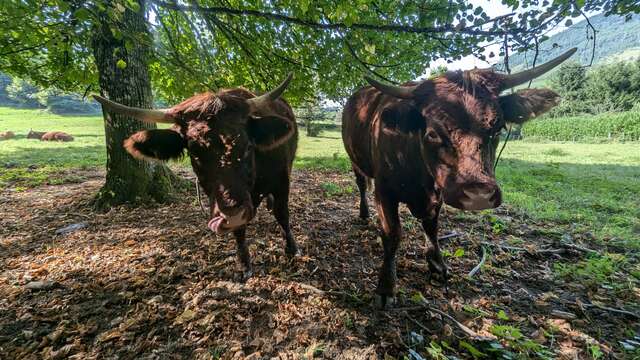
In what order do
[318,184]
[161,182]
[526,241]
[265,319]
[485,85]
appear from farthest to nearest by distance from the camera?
[318,184] → [161,182] → [526,241] → [265,319] → [485,85]

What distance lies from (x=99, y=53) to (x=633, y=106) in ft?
180

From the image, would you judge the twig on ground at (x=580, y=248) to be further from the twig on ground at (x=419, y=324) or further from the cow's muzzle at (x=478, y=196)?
the cow's muzzle at (x=478, y=196)

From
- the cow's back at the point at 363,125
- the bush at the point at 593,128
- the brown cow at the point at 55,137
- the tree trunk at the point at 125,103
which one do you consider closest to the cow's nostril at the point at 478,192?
A: the cow's back at the point at 363,125

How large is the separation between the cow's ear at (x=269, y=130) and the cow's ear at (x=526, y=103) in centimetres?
195

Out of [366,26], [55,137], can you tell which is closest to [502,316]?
[366,26]

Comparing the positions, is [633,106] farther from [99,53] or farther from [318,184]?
[99,53]

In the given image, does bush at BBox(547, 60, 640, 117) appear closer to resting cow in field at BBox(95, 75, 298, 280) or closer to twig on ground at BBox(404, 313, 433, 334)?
twig on ground at BBox(404, 313, 433, 334)

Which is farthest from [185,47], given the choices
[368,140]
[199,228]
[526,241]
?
[526,241]

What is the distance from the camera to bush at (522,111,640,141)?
2864cm

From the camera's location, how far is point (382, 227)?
312cm

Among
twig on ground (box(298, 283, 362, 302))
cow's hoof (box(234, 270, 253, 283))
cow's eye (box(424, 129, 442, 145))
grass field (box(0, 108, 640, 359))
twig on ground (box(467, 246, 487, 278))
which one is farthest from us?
twig on ground (box(467, 246, 487, 278))

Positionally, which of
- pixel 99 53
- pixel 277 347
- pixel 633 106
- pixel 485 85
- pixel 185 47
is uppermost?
pixel 633 106

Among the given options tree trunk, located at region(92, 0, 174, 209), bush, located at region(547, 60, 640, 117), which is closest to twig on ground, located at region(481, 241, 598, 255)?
tree trunk, located at region(92, 0, 174, 209)

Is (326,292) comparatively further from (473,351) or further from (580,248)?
(580,248)
